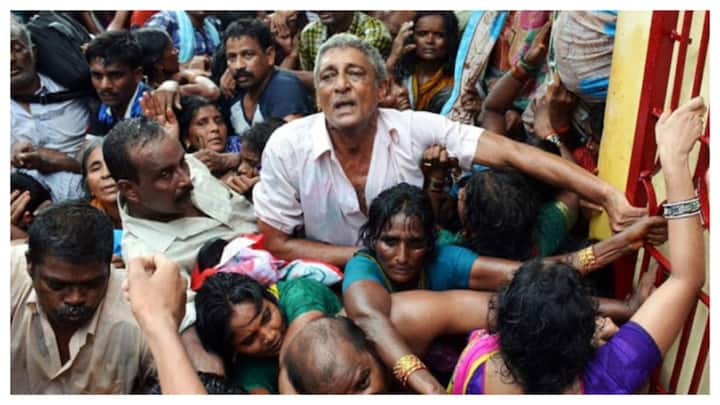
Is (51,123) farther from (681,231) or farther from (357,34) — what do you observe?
(681,231)

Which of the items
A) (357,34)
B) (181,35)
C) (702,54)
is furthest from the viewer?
(181,35)

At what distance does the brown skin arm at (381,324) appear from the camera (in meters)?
2.31

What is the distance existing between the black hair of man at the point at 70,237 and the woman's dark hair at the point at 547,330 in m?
1.13

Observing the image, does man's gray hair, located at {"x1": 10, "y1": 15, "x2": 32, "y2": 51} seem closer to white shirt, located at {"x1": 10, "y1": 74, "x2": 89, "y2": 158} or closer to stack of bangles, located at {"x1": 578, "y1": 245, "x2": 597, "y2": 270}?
white shirt, located at {"x1": 10, "y1": 74, "x2": 89, "y2": 158}

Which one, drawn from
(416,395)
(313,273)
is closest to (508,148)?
(313,273)

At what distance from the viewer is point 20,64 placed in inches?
157

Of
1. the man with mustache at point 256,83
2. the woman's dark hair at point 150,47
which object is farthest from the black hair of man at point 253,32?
the woman's dark hair at point 150,47

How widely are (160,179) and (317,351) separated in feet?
3.92

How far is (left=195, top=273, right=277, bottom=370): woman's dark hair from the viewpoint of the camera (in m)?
2.48

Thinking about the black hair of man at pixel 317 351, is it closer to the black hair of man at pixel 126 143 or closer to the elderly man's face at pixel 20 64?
the black hair of man at pixel 126 143

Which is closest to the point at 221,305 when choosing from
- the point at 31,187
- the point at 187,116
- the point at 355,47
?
the point at 355,47

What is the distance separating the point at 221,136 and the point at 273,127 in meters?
0.32

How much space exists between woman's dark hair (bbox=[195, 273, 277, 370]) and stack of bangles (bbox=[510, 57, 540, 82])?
5.92 ft
